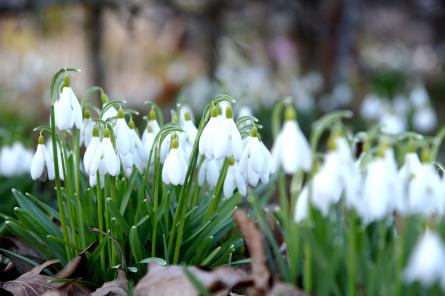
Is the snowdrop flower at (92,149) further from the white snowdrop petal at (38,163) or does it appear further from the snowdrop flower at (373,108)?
the snowdrop flower at (373,108)

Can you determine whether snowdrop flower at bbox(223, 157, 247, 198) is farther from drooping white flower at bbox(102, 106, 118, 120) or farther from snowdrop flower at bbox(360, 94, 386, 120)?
snowdrop flower at bbox(360, 94, 386, 120)

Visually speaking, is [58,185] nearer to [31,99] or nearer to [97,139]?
[97,139]

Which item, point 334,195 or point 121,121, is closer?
point 334,195

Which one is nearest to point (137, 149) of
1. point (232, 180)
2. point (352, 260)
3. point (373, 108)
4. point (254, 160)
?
point (232, 180)

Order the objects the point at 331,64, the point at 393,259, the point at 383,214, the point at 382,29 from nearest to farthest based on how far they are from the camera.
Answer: the point at 383,214, the point at 393,259, the point at 331,64, the point at 382,29

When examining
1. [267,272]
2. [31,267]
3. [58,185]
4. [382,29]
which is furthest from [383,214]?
[382,29]

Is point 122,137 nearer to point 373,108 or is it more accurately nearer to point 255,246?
point 255,246
